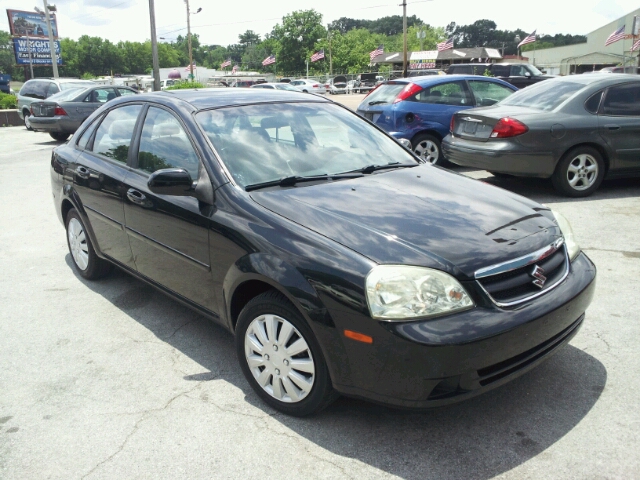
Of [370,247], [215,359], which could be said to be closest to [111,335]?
[215,359]

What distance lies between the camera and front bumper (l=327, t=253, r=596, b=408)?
2.51 meters

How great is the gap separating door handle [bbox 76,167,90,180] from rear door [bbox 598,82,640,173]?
595 cm

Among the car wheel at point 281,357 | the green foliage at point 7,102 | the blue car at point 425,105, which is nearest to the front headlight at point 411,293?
the car wheel at point 281,357

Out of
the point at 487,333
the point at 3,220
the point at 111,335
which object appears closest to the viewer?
the point at 487,333

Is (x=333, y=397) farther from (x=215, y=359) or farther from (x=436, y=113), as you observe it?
(x=436, y=113)

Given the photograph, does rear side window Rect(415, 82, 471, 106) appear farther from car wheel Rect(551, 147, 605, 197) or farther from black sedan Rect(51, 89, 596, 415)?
black sedan Rect(51, 89, 596, 415)

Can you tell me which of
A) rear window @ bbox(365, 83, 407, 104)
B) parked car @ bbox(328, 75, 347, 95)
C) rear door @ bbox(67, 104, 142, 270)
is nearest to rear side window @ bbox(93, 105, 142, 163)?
rear door @ bbox(67, 104, 142, 270)

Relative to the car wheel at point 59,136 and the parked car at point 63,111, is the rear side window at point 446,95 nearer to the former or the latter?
the parked car at point 63,111

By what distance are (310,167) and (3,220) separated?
5.55m

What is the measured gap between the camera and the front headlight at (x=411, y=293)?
2.56 metres

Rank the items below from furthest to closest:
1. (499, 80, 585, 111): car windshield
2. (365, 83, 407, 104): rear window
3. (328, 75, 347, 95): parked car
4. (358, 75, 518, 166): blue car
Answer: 1. (328, 75, 347, 95): parked car
2. (365, 83, 407, 104): rear window
3. (358, 75, 518, 166): blue car
4. (499, 80, 585, 111): car windshield

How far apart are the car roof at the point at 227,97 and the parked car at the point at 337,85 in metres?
48.2

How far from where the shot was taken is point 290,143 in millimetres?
3791

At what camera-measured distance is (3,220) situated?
24.7 feet
